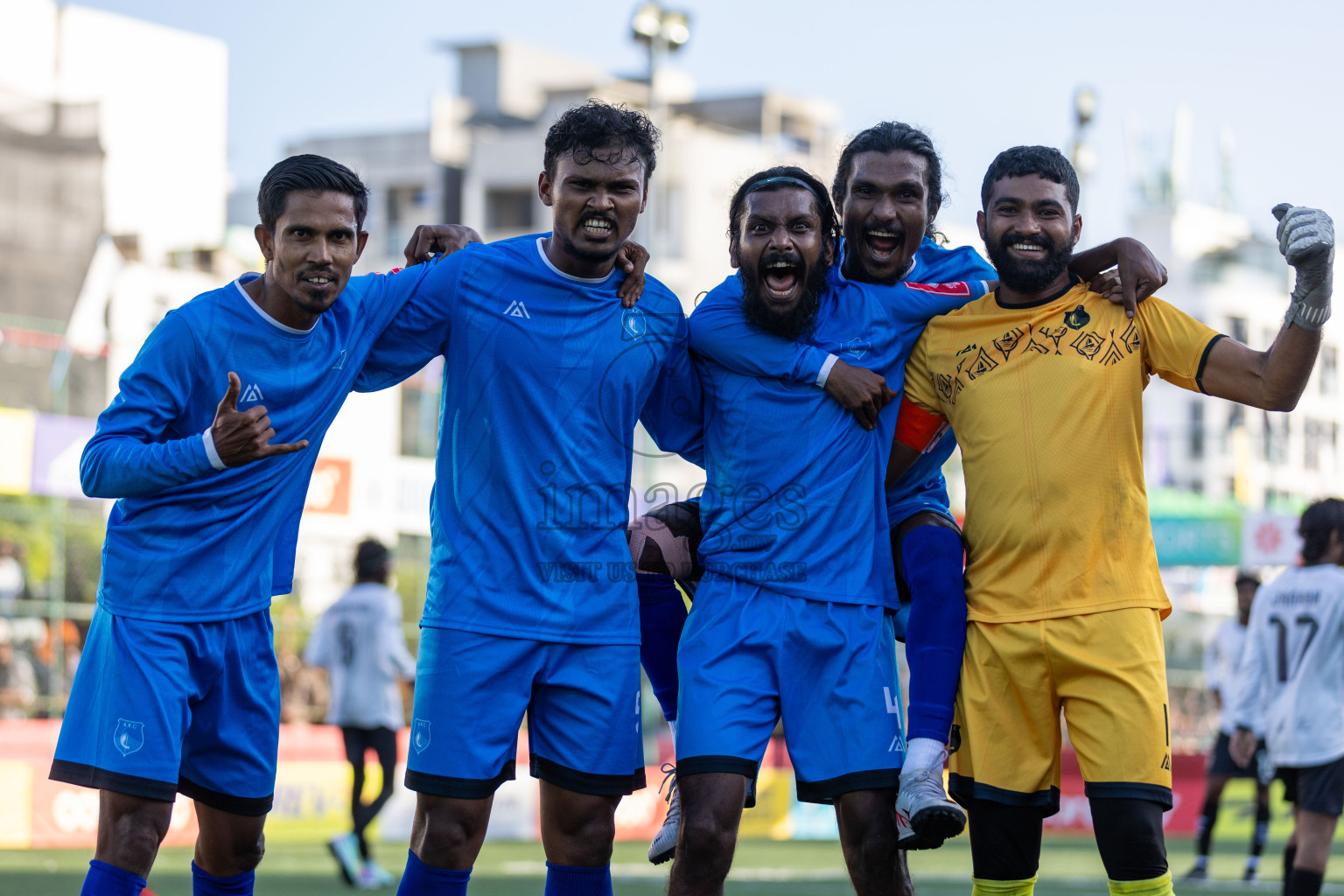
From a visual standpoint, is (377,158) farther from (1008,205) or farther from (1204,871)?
(1008,205)

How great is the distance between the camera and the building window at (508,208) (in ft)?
158

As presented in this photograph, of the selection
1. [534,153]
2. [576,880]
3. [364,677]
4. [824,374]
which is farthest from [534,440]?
[534,153]

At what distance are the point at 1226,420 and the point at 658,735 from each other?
52.8 metres

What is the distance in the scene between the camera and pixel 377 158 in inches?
1956

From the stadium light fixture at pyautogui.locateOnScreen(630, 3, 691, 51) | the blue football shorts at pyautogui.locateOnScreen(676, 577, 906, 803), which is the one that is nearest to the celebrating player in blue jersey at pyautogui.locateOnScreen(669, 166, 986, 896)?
the blue football shorts at pyautogui.locateOnScreen(676, 577, 906, 803)

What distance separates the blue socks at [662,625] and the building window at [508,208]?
142 feet

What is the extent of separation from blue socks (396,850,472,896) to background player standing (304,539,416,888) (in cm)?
710

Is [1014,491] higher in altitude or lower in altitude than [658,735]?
higher

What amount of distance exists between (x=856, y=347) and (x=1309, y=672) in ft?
20.3

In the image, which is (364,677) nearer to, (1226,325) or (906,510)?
(906,510)

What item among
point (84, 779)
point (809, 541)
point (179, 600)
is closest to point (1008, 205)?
point (809, 541)

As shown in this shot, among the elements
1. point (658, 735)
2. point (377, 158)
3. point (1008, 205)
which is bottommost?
point (658, 735)

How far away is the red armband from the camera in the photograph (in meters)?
5.48

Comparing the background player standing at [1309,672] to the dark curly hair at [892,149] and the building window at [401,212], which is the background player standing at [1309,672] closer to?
the dark curly hair at [892,149]
